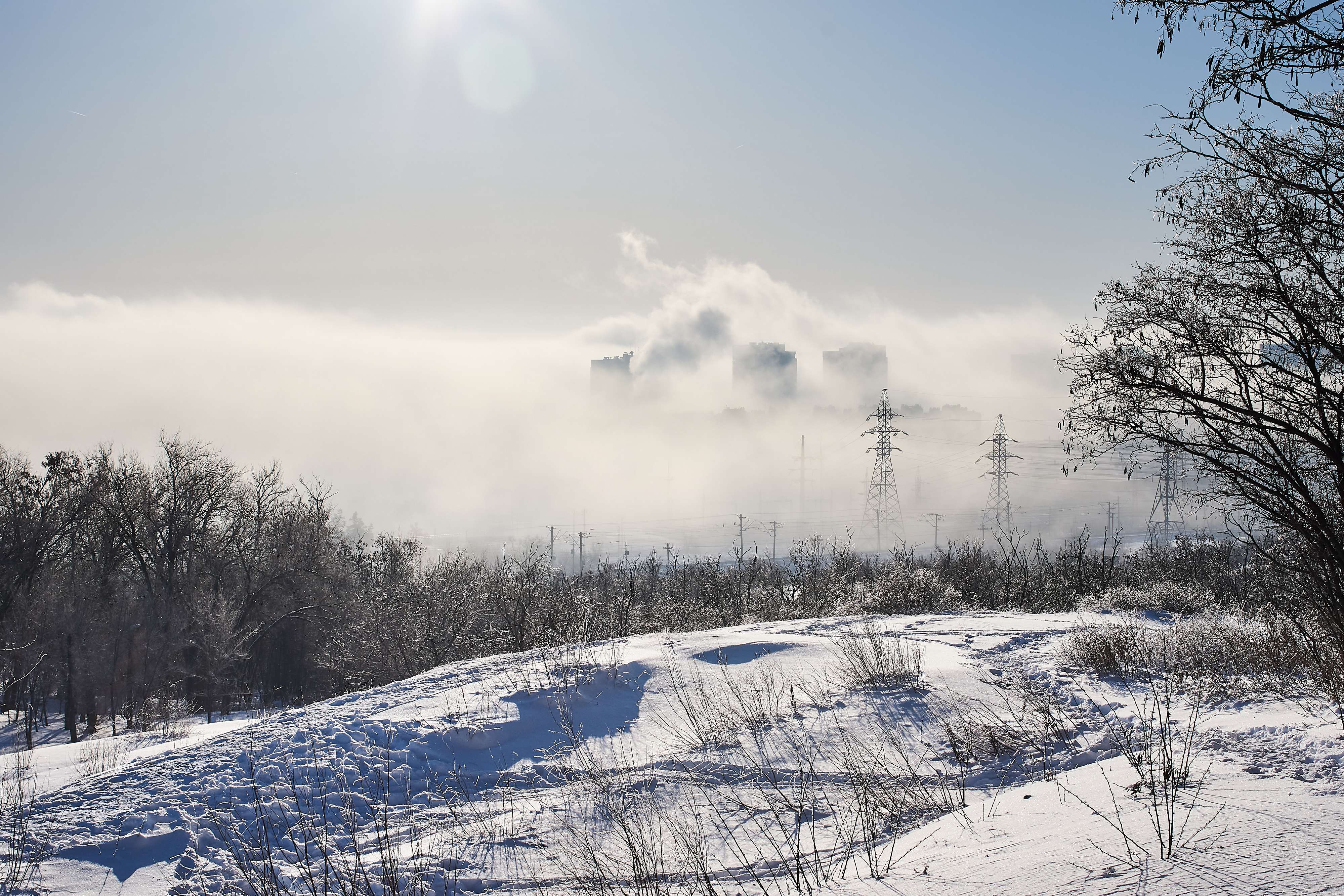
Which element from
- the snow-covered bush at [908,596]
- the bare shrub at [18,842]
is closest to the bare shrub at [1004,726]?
the bare shrub at [18,842]

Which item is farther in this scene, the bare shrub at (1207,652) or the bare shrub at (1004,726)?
the bare shrub at (1207,652)

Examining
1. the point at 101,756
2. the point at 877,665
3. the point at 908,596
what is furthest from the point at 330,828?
the point at 908,596

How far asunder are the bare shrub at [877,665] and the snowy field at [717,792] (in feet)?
0.16

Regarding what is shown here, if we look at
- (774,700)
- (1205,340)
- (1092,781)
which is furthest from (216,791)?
(1205,340)

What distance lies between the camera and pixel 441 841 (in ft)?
17.6

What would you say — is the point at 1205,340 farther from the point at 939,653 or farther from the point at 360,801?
the point at 360,801

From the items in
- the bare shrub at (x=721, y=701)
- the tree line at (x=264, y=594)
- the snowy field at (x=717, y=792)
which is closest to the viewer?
the snowy field at (x=717, y=792)

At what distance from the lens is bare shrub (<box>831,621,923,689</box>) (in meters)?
8.66

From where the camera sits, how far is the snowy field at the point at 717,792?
3699mm

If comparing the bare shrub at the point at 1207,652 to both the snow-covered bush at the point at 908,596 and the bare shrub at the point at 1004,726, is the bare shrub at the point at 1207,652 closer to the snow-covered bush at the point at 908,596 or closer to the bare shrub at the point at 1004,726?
the bare shrub at the point at 1004,726

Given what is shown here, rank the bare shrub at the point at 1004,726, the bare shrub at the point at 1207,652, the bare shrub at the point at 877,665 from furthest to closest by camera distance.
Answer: the bare shrub at the point at 877,665, the bare shrub at the point at 1207,652, the bare shrub at the point at 1004,726

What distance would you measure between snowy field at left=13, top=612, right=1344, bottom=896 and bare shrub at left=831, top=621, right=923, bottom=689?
5 centimetres

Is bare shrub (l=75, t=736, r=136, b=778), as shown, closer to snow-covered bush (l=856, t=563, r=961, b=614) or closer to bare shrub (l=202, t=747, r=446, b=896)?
bare shrub (l=202, t=747, r=446, b=896)

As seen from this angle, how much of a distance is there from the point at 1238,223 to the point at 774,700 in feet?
23.1
